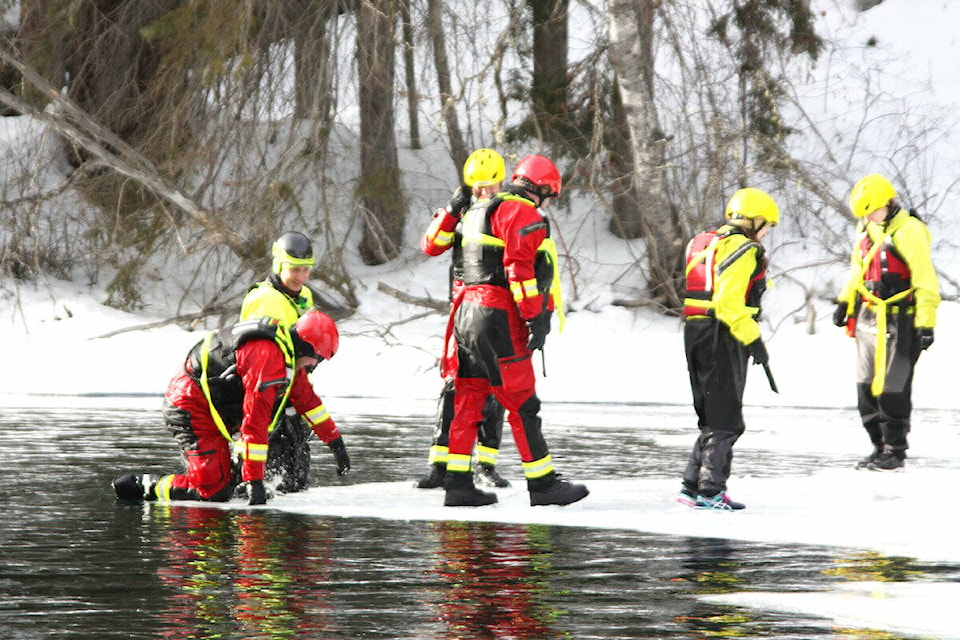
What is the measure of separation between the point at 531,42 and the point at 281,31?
17.2 feet

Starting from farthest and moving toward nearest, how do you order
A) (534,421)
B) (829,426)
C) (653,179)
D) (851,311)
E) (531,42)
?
(531,42) < (653,179) < (829,426) < (851,311) < (534,421)

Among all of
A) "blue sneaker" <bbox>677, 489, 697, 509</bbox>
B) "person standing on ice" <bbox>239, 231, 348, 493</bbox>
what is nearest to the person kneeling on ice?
"person standing on ice" <bbox>239, 231, 348, 493</bbox>

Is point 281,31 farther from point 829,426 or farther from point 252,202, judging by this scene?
point 829,426

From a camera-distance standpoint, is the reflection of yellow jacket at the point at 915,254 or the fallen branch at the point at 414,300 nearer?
the reflection of yellow jacket at the point at 915,254

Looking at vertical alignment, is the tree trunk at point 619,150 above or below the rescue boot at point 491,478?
above

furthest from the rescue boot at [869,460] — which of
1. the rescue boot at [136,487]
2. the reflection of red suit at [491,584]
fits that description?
the rescue boot at [136,487]

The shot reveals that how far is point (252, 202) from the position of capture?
18594 mm

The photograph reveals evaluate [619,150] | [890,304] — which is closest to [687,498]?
[890,304]

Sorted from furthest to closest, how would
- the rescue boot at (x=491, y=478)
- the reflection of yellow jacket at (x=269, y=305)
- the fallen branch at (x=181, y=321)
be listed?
the fallen branch at (x=181, y=321), the rescue boot at (x=491, y=478), the reflection of yellow jacket at (x=269, y=305)

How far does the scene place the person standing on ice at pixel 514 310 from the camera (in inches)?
294

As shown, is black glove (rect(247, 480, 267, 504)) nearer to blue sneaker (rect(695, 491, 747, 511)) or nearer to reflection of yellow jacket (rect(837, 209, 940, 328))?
blue sneaker (rect(695, 491, 747, 511))

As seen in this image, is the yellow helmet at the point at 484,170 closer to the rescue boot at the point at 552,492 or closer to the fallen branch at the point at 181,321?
the rescue boot at the point at 552,492

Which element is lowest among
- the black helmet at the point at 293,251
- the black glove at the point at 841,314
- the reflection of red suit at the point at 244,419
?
the reflection of red suit at the point at 244,419

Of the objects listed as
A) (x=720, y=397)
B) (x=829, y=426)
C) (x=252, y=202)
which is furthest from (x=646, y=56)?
(x=720, y=397)
